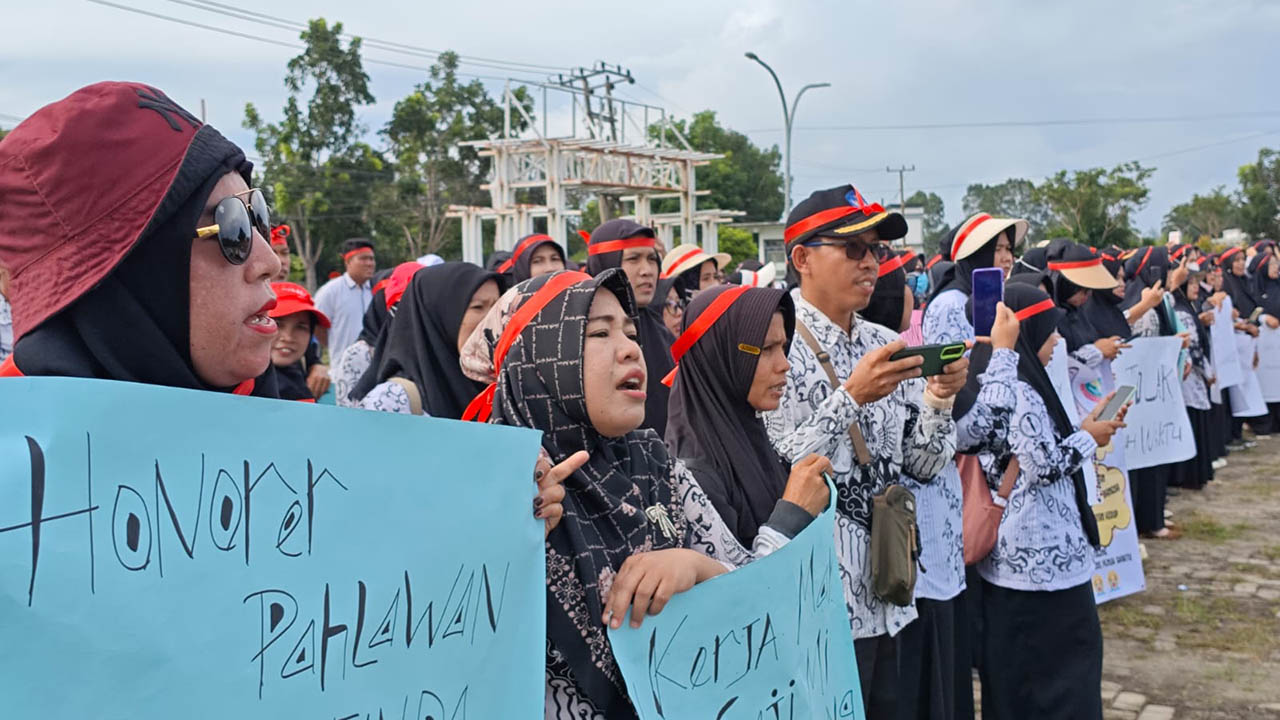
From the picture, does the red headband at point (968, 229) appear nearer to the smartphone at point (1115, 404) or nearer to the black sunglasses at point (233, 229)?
the smartphone at point (1115, 404)

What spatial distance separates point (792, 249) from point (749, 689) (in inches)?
80.2

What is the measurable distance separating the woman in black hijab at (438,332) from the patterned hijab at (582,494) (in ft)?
6.35

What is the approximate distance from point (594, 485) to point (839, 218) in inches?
78.0

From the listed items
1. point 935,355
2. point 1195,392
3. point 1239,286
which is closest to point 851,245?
point 935,355

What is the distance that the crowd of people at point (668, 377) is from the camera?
148cm

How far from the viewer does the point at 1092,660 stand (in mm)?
4152

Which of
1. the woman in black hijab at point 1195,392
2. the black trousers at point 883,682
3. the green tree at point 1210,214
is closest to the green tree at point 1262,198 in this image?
the green tree at point 1210,214

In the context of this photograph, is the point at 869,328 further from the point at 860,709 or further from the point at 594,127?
the point at 594,127

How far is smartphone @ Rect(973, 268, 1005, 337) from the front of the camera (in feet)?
13.0

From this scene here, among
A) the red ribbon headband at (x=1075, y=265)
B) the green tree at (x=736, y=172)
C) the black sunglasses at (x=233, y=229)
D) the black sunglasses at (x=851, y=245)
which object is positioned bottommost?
the black sunglasses at (x=233, y=229)

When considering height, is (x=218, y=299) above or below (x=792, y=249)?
below

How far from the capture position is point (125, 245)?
1.45 metres

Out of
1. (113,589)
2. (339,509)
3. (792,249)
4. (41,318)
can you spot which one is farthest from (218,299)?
(792,249)

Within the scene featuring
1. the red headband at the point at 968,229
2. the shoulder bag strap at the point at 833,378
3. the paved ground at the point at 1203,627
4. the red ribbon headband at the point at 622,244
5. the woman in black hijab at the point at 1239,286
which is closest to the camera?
the shoulder bag strap at the point at 833,378
